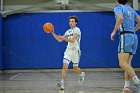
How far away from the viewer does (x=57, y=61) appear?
16.5 metres

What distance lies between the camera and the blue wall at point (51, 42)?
16.5 metres

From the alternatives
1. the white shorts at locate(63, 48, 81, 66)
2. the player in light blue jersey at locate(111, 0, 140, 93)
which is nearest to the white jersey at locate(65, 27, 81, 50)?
the white shorts at locate(63, 48, 81, 66)

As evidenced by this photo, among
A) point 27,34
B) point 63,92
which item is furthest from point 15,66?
point 63,92

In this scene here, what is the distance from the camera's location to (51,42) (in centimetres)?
1653

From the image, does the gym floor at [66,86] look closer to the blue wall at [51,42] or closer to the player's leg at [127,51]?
the player's leg at [127,51]

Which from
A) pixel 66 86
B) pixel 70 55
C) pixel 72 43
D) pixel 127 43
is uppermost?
pixel 127 43

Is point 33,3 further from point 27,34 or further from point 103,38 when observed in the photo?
point 103,38

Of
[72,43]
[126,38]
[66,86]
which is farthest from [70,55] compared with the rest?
[126,38]

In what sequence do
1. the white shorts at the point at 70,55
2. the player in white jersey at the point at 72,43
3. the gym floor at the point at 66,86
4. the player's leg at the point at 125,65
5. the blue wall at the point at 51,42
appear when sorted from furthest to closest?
1. the blue wall at the point at 51,42
2. the white shorts at the point at 70,55
3. the player in white jersey at the point at 72,43
4. the gym floor at the point at 66,86
5. the player's leg at the point at 125,65

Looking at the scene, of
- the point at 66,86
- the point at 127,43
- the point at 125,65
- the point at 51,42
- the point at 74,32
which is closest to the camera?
the point at 125,65

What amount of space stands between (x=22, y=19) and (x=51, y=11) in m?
1.45

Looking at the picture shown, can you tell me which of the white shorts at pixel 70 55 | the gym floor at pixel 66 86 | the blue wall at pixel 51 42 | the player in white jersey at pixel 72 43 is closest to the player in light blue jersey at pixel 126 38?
the gym floor at pixel 66 86

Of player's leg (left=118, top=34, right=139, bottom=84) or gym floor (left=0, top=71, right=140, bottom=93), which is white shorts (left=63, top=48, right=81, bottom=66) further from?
player's leg (left=118, top=34, right=139, bottom=84)

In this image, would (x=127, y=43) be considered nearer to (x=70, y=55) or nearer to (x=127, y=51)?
(x=127, y=51)
